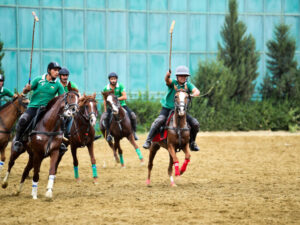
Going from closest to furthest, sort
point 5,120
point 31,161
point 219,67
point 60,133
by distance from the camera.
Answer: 1. point 60,133
2. point 31,161
3. point 5,120
4. point 219,67

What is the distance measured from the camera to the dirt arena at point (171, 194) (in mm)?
8469

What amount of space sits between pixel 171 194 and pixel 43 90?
3.64 m

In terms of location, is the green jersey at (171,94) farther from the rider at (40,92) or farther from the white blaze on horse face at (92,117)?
the rider at (40,92)

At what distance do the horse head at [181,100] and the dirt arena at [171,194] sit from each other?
1.85 meters

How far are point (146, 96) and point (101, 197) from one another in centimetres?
1693

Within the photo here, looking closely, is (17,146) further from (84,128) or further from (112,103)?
(112,103)

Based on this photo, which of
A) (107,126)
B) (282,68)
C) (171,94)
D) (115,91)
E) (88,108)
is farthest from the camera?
(282,68)

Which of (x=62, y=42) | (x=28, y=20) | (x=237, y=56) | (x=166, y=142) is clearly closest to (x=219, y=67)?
(x=237, y=56)

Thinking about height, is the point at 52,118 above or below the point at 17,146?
above

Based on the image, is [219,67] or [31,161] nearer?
[31,161]

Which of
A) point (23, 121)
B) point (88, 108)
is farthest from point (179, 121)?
point (23, 121)

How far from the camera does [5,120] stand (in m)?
13.0

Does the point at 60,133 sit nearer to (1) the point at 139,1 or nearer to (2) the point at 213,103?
(2) the point at 213,103

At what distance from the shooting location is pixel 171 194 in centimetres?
1075
